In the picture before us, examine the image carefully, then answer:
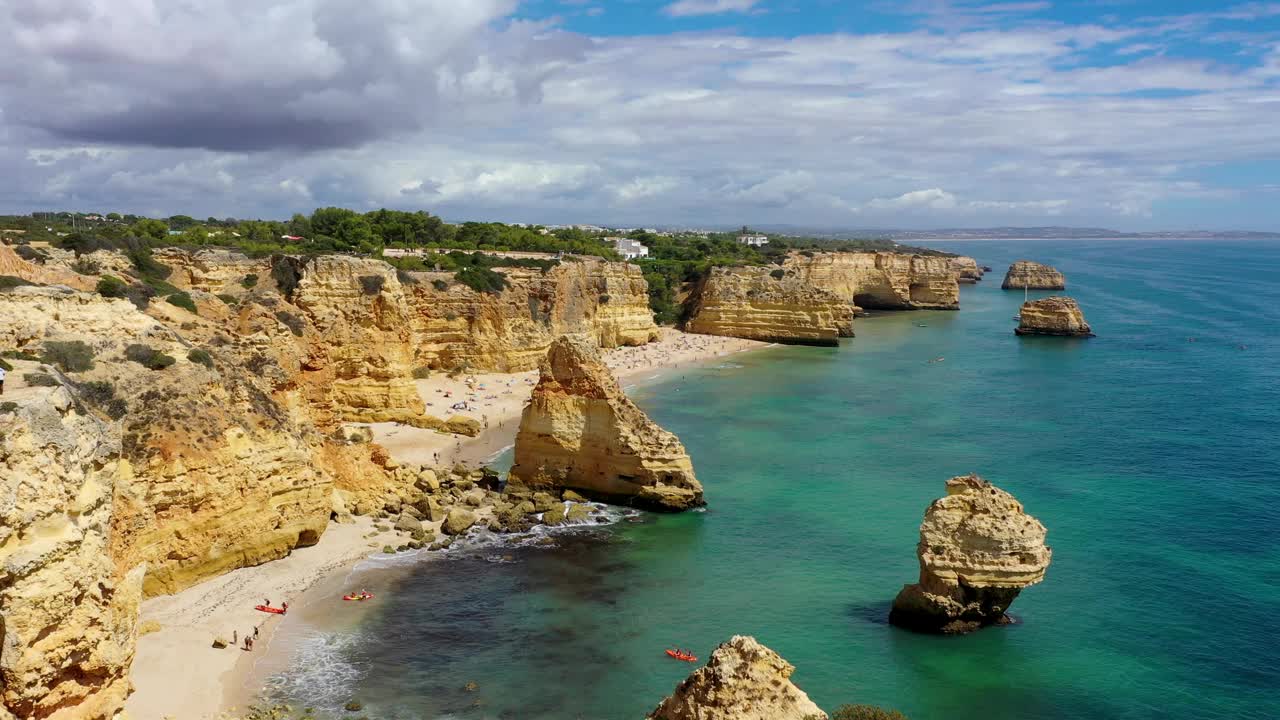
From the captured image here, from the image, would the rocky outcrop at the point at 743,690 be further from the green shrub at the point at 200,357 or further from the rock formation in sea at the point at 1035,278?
the rock formation in sea at the point at 1035,278

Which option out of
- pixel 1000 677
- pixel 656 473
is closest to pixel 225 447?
pixel 656 473

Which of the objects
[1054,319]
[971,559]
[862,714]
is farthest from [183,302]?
[1054,319]

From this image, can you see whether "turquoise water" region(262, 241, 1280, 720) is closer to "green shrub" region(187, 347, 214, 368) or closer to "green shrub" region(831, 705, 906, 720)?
"green shrub" region(831, 705, 906, 720)

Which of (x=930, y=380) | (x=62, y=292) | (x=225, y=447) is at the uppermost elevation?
(x=62, y=292)

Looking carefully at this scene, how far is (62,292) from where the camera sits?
24.9 meters

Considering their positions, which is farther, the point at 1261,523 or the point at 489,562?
the point at 1261,523

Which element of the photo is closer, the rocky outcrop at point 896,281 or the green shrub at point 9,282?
the green shrub at point 9,282

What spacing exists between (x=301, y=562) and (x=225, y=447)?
503 cm

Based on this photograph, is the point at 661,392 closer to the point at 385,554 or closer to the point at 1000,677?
the point at 385,554

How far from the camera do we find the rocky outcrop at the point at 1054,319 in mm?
93312

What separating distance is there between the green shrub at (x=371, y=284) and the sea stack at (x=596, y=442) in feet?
41.1

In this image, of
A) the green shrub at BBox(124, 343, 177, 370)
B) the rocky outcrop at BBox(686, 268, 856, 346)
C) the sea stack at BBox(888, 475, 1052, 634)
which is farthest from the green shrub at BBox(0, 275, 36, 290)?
the rocky outcrop at BBox(686, 268, 856, 346)

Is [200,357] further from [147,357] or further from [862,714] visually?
[862,714]

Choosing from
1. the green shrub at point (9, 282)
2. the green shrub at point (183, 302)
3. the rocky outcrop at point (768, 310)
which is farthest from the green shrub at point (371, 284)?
the rocky outcrop at point (768, 310)
